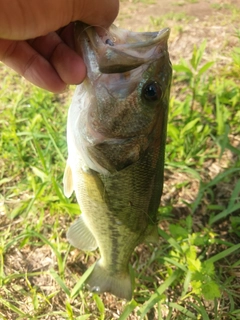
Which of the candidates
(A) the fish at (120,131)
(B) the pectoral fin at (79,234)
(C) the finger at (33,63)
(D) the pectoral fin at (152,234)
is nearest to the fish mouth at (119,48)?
(A) the fish at (120,131)

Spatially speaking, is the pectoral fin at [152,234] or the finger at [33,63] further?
the pectoral fin at [152,234]

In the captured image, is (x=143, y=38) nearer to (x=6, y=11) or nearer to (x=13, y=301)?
(x=6, y=11)

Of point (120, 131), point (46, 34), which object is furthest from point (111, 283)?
point (46, 34)

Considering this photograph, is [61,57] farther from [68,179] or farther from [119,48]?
[68,179]

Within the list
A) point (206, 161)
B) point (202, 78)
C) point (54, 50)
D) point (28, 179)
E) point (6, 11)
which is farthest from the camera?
point (202, 78)

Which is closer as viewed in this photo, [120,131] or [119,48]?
[119,48]

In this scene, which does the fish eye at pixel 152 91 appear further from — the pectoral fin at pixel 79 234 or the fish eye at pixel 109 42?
the pectoral fin at pixel 79 234

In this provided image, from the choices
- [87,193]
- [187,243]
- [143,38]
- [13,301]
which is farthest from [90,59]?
[13,301]
